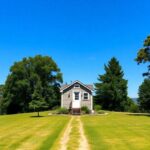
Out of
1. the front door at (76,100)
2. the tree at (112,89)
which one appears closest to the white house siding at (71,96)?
the front door at (76,100)

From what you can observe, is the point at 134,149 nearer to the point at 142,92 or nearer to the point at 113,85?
the point at 113,85

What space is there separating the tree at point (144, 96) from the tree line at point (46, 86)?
4.53m

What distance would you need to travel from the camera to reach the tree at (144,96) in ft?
232

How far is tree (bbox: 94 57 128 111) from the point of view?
214 feet

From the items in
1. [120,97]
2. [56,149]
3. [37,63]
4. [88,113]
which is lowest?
[56,149]

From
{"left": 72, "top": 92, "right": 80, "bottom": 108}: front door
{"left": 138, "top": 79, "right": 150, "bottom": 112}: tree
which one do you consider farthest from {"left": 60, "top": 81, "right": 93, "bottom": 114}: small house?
{"left": 138, "top": 79, "right": 150, "bottom": 112}: tree

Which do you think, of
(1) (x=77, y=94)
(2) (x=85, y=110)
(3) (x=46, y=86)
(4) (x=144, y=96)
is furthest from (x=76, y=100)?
(4) (x=144, y=96)

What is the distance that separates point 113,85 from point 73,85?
16.4m

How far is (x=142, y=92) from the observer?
72188mm

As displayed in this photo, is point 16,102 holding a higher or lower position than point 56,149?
higher

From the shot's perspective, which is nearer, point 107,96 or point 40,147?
point 40,147

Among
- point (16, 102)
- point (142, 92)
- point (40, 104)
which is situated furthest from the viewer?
point (142, 92)

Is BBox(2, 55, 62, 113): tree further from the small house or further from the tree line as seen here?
the small house

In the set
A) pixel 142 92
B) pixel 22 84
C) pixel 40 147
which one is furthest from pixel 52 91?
pixel 40 147
